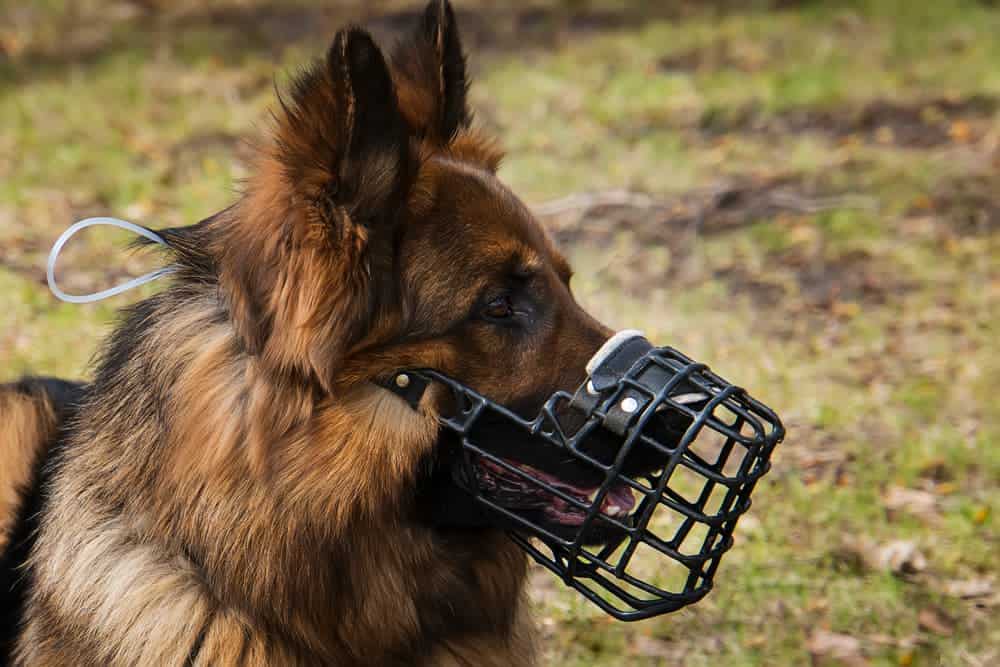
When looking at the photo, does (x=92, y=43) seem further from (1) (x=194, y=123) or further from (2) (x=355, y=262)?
(2) (x=355, y=262)

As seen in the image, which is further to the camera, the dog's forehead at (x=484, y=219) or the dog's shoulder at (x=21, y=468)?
the dog's shoulder at (x=21, y=468)

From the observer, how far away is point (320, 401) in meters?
2.69

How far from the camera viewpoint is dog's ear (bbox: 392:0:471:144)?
10.1ft

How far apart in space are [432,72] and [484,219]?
0.52 metres

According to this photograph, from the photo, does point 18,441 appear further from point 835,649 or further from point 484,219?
point 835,649

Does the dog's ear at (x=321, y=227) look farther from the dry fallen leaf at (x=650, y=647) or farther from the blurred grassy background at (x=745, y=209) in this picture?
the dry fallen leaf at (x=650, y=647)

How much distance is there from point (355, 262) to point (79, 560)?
1.13 m

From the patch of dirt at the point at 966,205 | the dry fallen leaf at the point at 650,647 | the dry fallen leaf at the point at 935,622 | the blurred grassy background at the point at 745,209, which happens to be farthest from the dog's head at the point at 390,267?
the patch of dirt at the point at 966,205

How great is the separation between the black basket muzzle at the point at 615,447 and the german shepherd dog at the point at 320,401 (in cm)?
6

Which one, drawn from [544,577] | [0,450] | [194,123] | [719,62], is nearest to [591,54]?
[719,62]

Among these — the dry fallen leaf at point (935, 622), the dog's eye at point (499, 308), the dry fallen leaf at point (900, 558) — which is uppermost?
the dog's eye at point (499, 308)

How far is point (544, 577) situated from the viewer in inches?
183

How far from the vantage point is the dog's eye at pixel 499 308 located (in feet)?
9.22

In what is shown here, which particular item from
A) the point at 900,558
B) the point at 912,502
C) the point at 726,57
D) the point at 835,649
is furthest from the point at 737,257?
the point at 726,57
